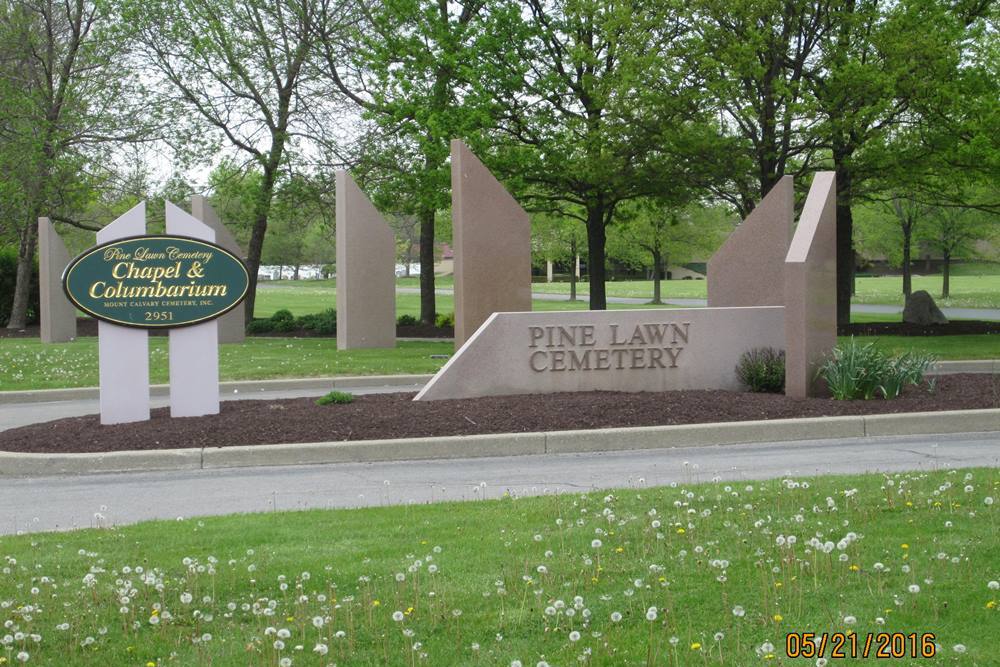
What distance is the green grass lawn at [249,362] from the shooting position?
17.2m

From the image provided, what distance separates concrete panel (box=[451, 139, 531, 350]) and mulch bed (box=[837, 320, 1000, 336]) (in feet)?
38.3

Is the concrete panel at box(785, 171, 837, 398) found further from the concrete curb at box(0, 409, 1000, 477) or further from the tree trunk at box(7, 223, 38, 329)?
the tree trunk at box(7, 223, 38, 329)

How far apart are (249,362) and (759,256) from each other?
372 inches

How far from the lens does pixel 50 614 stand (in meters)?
4.98

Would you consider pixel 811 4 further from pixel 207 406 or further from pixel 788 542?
pixel 788 542

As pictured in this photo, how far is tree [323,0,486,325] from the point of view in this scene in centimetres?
2309

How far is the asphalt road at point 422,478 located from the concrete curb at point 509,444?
18cm

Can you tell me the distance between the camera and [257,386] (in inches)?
645

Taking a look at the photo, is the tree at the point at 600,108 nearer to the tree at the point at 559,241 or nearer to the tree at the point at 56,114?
the tree at the point at 56,114

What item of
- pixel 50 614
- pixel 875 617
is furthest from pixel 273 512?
pixel 875 617

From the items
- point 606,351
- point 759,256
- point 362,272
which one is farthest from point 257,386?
point 759,256

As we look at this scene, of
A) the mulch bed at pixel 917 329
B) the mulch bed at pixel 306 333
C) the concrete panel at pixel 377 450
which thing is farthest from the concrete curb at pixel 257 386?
the mulch bed at pixel 917 329

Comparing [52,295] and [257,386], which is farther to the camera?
[52,295]

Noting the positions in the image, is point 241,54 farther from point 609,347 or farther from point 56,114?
point 609,347
